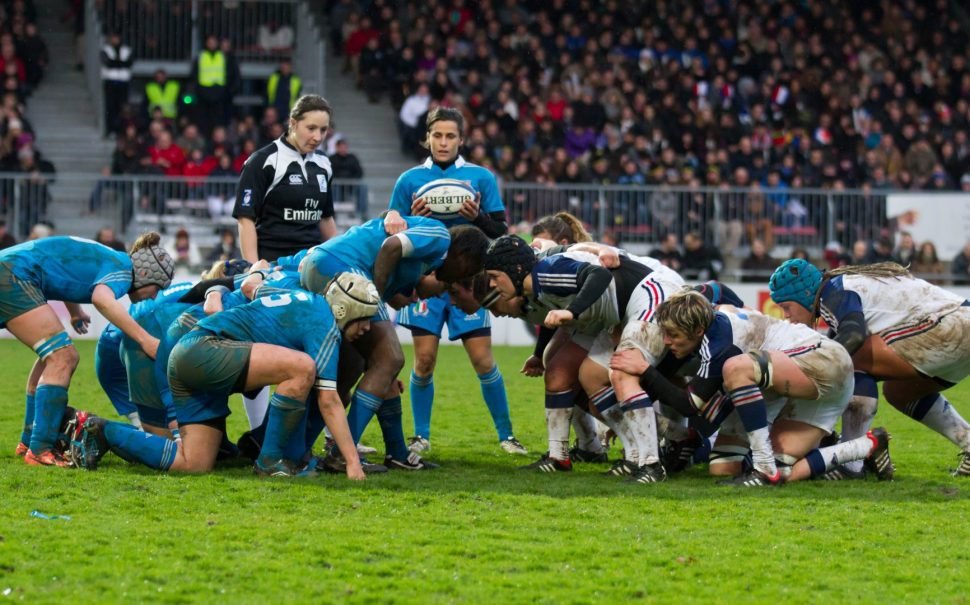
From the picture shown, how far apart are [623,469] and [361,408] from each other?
163 cm

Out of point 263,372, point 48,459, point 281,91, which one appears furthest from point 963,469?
point 281,91

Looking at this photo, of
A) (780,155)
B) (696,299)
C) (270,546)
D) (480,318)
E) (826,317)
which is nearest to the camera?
(270,546)

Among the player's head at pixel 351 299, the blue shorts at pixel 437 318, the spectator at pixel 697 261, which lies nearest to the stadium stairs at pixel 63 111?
the spectator at pixel 697 261

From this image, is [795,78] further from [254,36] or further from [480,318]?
[480,318]

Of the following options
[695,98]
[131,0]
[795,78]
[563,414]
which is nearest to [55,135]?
[131,0]

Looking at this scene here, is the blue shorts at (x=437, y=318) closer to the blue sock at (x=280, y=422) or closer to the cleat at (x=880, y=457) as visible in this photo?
the blue sock at (x=280, y=422)

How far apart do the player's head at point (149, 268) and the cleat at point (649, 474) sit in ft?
10.4

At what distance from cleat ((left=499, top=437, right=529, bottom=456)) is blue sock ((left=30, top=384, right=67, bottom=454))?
297 cm

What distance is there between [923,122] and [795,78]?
2557 mm

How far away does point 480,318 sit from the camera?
30.7ft

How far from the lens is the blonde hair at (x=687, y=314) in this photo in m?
7.34

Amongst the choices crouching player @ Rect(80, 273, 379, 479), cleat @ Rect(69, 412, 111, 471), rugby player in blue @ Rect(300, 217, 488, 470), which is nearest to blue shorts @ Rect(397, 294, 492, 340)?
rugby player in blue @ Rect(300, 217, 488, 470)

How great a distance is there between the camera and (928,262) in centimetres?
2005

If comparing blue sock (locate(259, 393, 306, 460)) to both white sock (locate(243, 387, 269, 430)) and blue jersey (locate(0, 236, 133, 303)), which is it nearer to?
white sock (locate(243, 387, 269, 430))
